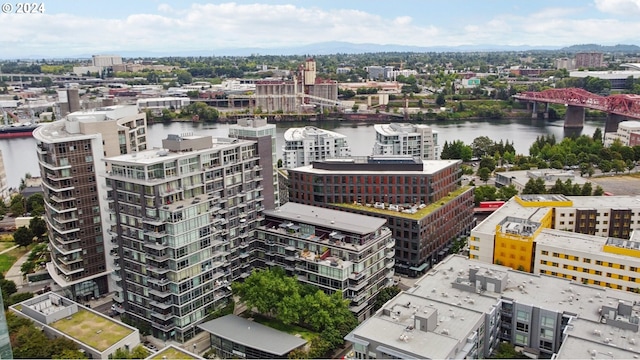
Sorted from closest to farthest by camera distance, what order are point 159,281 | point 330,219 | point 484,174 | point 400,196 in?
point 159,281 → point 330,219 → point 400,196 → point 484,174

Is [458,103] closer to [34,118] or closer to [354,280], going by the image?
[34,118]

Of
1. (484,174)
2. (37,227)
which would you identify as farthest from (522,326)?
(37,227)

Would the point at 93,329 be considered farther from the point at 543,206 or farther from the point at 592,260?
the point at 543,206

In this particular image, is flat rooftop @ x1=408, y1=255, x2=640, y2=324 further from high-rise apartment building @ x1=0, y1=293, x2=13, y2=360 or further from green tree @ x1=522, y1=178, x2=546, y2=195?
green tree @ x1=522, y1=178, x2=546, y2=195

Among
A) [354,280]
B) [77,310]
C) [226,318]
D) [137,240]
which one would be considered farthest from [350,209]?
[77,310]

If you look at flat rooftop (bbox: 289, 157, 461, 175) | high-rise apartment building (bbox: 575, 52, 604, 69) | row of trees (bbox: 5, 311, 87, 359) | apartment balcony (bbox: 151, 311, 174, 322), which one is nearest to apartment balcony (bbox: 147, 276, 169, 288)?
apartment balcony (bbox: 151, 311, 174, 322)
